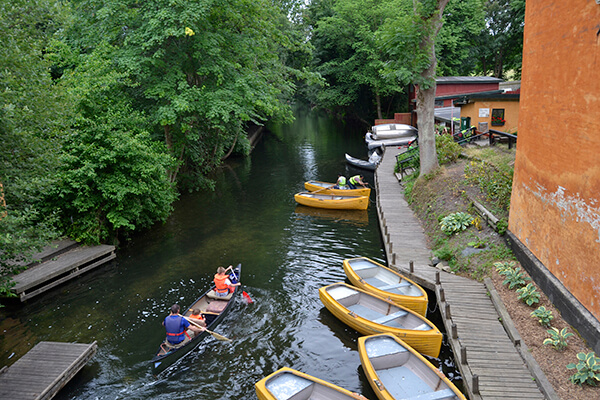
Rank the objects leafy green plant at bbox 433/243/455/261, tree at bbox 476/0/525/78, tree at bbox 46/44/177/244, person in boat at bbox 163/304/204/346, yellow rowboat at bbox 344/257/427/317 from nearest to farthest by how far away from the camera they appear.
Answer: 1. person in boat at bbox 163/304/204/346
2. yellow rowboat at bbox 344/257/427/317
3. leafy green plant at bbox 433/243/455/261
4. tree at bbox 46/44/177/244
5. tree at bbox 476/0/525/78

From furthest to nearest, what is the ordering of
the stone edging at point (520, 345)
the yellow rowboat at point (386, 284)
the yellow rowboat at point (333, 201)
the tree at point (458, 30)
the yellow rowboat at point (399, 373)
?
the tree at point (458, 30) → the yellow rowboat at point (333, 201) → the yellow rowboat at point (386, 284) → the yellow rowboat at point (399, 373) → the stone edging at point (520, 345)

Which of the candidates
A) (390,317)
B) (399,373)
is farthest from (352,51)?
(399,373)

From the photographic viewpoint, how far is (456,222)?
50.6 feet

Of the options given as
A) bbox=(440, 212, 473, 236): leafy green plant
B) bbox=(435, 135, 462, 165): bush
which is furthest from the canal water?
bbox=(435, 135, 462, 165): bush

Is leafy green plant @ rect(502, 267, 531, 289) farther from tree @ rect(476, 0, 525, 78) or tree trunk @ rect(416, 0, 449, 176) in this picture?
tree @ rect(476, 0, 525, 78)

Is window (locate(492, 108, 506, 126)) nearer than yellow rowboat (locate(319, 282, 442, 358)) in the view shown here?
No

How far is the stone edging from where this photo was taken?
8133 mm

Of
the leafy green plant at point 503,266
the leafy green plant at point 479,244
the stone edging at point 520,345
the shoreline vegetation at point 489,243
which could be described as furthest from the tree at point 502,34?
the stone edging at point 520,345

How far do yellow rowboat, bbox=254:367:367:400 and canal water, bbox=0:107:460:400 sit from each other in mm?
1200

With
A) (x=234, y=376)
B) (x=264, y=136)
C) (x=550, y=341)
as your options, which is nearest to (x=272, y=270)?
(x=234, y=376)

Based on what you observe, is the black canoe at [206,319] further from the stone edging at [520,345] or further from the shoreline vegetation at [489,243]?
the stone edging at [520,345]

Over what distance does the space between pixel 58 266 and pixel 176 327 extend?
7263mm

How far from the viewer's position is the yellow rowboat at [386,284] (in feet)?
39.4

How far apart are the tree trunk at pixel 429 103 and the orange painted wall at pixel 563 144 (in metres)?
7.40
